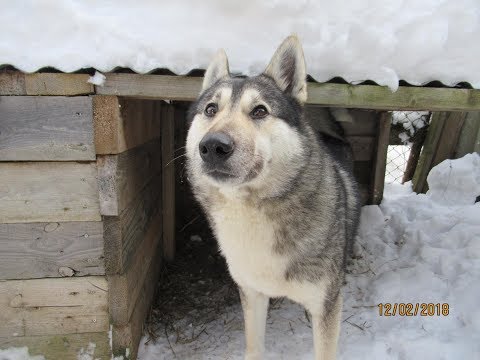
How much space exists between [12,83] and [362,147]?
12.4ft

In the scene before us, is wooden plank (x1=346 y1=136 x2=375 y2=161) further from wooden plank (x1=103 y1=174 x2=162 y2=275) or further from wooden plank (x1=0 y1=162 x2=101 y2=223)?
wooden plank (x1=0 y1=162 x2=101 y2=223)

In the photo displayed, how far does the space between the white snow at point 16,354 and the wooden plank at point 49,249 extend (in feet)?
1.54

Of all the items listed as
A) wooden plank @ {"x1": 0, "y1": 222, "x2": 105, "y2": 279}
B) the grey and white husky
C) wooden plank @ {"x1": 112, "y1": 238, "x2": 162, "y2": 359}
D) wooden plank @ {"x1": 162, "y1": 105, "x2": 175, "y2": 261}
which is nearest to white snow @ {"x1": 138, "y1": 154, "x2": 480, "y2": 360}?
wooden plank @ {"x1": 112, "y1": 238, "x2": 162, "y2": 359}

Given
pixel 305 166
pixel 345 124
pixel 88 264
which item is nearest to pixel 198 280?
pixel 88 264

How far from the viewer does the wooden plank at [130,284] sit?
2.28 m

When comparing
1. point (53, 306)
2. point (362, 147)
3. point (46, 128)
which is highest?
point (46, 128)

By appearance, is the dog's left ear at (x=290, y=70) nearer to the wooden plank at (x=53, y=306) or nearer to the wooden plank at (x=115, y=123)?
the wooden plank at (x=115, y=123)

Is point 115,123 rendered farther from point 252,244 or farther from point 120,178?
point 252,244

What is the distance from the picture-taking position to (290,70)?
2.11 meters

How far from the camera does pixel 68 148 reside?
210 centimetres

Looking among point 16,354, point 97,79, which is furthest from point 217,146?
point 16,354

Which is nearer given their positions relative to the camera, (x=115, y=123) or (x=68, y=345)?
(x=115, y=123)

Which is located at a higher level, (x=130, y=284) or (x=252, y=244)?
(x=252, y=244)
